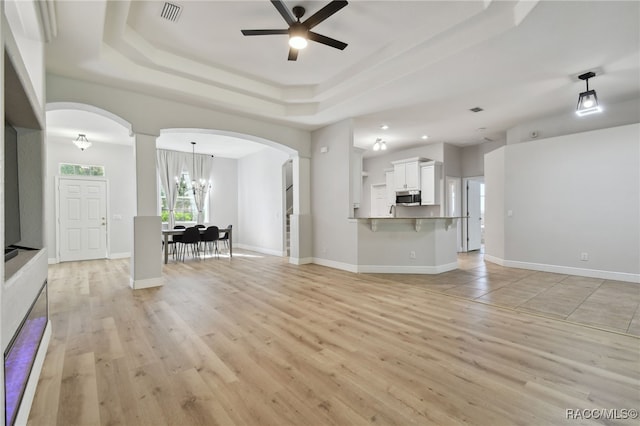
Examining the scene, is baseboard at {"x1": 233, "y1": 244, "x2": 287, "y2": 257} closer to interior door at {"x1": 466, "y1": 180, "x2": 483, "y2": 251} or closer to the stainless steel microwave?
the stainless steel microwave

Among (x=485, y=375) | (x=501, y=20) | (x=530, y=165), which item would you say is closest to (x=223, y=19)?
(x=501, y=20)

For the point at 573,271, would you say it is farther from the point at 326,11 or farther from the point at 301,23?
the point at 301,23

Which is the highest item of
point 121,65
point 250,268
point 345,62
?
point 345,62

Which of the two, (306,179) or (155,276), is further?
(306,179)

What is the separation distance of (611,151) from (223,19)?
6.37 m

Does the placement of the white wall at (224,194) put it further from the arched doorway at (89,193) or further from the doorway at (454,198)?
the doorway at (454,198)

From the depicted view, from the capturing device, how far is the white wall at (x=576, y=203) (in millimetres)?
4730

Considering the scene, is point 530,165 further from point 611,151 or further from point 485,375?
point 485,375

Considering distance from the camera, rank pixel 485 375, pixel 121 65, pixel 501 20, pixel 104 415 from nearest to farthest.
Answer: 1. pixel 104 415
2. pixel 485 375
3. pixel 501 20
4. pixel 121 65

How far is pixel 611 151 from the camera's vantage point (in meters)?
4.88

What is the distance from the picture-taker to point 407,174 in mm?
8297

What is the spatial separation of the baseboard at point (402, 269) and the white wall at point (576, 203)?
1829mm

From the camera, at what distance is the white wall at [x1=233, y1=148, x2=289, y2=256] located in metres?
8.08

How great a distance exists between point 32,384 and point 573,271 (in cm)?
730
